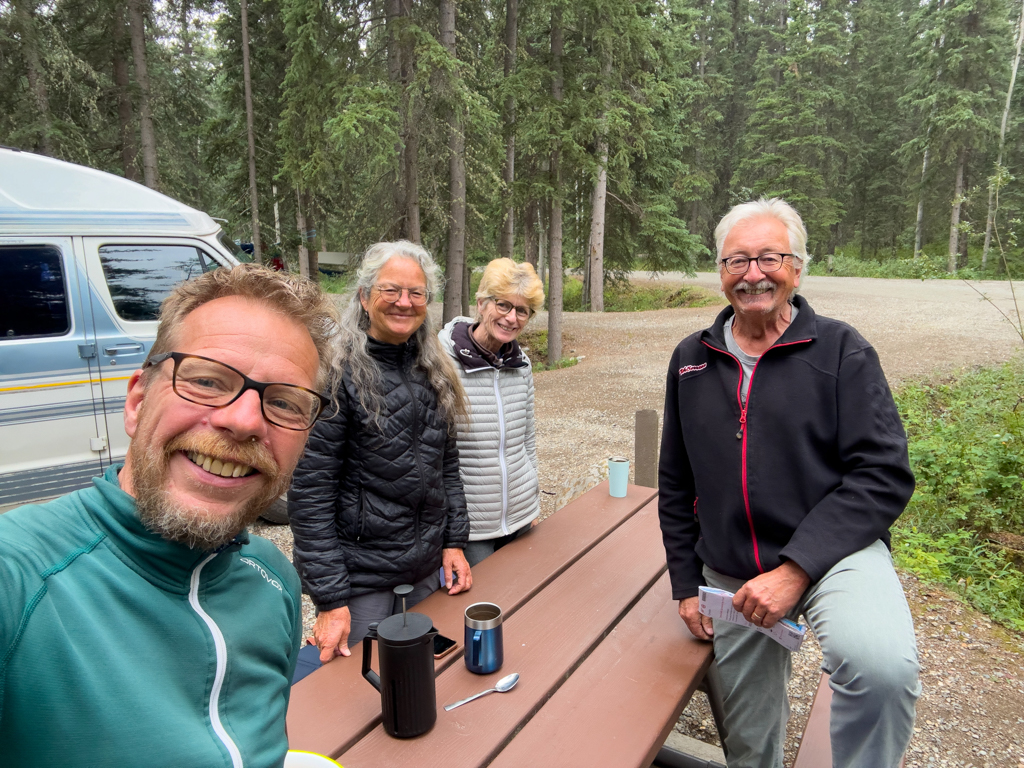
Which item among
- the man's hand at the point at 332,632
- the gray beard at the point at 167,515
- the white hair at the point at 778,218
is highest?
the white hair at the point at 778,218

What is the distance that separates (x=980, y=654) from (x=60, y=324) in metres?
6.05

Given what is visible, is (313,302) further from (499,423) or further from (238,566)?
(499,423)

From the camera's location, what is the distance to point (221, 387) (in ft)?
3.67

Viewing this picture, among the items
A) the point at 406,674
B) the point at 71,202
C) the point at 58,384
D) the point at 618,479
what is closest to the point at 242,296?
the point at 406,674

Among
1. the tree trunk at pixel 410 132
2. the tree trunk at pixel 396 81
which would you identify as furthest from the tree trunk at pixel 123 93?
the tree trunk at pixel 410 132

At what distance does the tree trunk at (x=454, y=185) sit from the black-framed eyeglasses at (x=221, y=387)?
25.7 feet

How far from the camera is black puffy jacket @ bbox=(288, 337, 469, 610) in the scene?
79.8 inches

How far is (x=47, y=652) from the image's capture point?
80 centimetres

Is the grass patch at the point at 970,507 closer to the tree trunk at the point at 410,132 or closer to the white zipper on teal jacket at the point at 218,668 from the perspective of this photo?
the white zipper on teal jacket at the point at 218,668

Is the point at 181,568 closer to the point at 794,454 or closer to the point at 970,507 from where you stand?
the point at 794,454

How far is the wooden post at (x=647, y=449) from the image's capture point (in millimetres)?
3836

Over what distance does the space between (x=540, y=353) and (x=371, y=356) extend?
11.3 metres

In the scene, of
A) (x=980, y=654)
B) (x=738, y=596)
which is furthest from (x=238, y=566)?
(x=980, y=654)

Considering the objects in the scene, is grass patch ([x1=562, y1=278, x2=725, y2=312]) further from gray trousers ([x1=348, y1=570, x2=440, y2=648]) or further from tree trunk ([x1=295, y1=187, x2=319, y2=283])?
gray trousers ([x1=348, y1=570, x2=440, y2=648])
